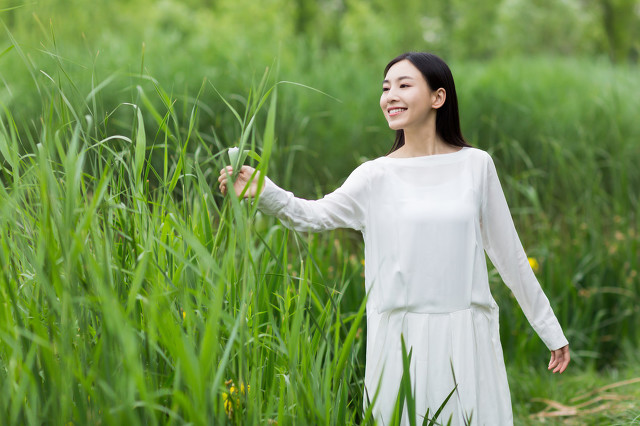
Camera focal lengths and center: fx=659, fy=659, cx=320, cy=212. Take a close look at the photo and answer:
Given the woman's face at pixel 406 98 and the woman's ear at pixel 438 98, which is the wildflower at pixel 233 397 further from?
the woman's ear at pixel 438 98

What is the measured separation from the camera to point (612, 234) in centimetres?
417

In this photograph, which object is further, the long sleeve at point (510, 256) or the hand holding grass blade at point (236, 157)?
the long sleeve at point (510, 256)

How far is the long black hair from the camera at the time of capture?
1.85m

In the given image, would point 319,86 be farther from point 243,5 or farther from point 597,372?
point 243,5

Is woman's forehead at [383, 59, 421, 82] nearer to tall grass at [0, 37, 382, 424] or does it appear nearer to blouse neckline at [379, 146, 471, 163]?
blouse neckline at [379, 146, 471, 163]

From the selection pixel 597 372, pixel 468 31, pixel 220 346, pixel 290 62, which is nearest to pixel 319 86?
pixel 290 62

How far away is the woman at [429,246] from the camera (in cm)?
175

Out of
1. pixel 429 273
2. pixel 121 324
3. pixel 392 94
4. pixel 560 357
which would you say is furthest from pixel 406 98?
pixel 121 324

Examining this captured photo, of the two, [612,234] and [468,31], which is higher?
[468,31]

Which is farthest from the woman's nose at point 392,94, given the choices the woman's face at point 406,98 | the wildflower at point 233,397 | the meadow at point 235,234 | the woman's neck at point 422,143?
the wildflower at point 233,397

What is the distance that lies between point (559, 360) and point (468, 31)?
16749 millimetres

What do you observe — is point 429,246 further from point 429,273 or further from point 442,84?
point 442,84

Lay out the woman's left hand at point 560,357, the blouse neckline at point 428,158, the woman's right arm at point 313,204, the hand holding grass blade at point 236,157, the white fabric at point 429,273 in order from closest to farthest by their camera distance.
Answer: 1. the hand holding grass blade at point 236,157
2. the woman's right arm at point 313,204
3. the white fabric at point 429,273
4. the blouse neckline at point 428,158
5. the woman's left hand at point 560,357

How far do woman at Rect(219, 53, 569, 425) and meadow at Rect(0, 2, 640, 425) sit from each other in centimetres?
16
